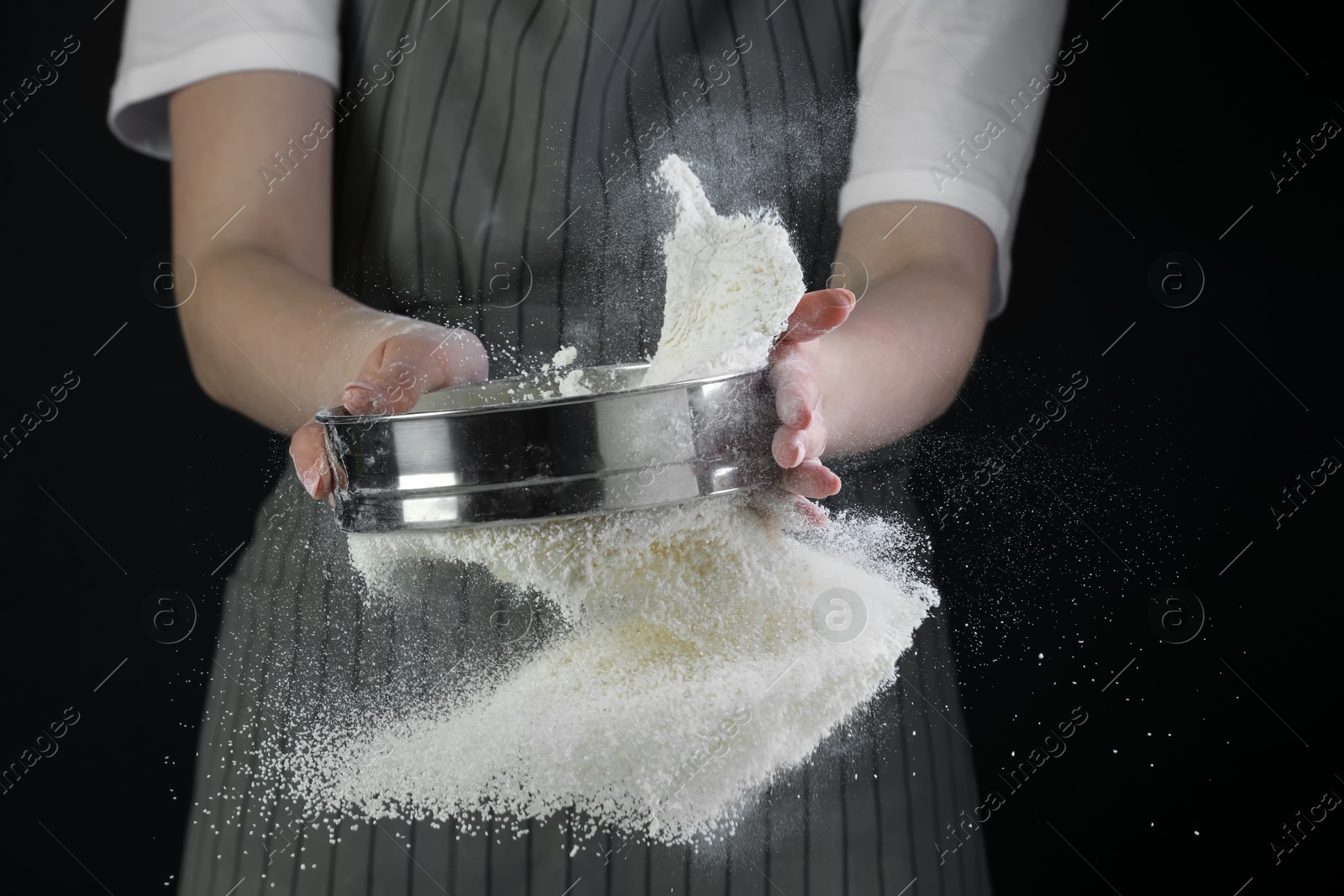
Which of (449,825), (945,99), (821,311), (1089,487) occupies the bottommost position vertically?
(1089,487)

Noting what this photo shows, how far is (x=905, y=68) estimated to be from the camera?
911mm

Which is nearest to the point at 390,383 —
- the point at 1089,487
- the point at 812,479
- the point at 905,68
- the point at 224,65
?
the point at 812,479

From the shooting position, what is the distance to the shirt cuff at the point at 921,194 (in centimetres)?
91

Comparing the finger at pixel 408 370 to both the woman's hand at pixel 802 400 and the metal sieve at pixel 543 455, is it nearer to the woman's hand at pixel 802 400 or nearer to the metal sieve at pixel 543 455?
the metal sieve at pixel 543 455

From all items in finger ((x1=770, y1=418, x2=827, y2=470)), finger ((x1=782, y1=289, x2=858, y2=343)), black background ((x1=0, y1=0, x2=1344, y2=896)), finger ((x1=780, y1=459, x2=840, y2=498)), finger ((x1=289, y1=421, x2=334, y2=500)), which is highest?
finger ((x1=289, y1=421, x2=334, y2=500))

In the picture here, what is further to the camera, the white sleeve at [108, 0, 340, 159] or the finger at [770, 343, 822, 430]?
the white sleeve at [108, 0, 340, 159]

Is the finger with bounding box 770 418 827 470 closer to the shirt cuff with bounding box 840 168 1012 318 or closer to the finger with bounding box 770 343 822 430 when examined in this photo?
the finger with bounding box 770 343 822 430

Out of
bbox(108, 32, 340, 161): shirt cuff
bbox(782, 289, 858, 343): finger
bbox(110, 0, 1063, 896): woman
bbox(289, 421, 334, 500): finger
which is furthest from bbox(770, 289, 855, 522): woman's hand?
bbox(108, 32, 340, 161): shirt cuff

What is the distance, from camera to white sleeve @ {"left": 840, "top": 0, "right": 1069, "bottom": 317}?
2.98ft

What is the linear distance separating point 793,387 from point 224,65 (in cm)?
70

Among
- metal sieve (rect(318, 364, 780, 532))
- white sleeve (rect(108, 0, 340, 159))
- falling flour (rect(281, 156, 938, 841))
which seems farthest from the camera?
white sleeve (rect(108, 0, 340, 159))

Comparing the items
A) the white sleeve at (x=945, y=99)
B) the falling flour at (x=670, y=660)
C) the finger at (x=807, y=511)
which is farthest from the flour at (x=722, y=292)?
the white sleeve at (x=945, y=99)

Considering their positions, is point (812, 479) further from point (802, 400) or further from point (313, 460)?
point (313, 460)

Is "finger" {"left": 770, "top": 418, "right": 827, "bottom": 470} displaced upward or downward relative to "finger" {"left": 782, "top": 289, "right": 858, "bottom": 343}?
downward
